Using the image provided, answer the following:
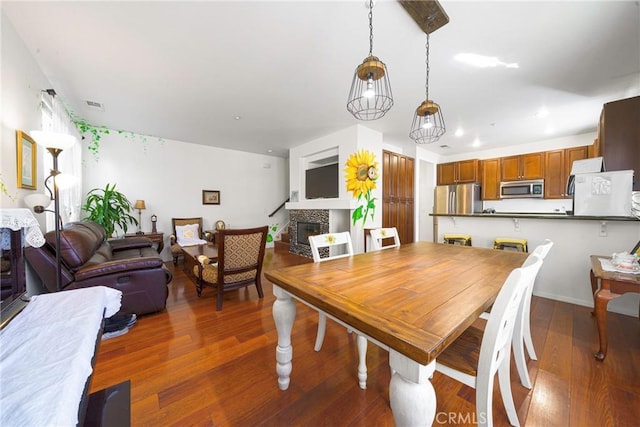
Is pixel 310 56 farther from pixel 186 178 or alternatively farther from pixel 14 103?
pixel 186 178

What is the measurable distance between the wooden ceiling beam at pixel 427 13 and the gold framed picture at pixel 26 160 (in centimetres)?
333

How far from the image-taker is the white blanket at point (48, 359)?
48cm

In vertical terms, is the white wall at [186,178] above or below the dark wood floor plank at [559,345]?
above

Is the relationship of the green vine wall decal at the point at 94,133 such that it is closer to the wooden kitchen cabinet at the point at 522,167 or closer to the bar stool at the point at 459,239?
the bar stool at the point at 459,239

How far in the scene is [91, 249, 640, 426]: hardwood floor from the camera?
3.93 feet

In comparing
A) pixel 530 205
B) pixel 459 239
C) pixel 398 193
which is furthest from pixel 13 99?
pixel 530 205

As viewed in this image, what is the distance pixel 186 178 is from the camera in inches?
198

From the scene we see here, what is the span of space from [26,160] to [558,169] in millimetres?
7985

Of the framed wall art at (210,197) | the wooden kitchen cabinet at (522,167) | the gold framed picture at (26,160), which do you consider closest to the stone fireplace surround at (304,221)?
the framed wall art at (210,197)

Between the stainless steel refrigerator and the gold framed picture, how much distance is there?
6857 mm

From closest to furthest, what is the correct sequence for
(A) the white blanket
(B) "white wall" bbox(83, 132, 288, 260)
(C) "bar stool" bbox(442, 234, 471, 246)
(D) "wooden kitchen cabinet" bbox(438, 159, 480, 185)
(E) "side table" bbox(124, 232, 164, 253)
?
(A) the white blanket → (C) "bar stool" bbox(442, 234, 471, 246) → (E) "side table" bbox(124, 232, 164, 253) → (B) "white wall" bbox(83, 132, 288, 260) → (D) "wooden kitchen cabinet" bbox(438, 159, 480, 185)

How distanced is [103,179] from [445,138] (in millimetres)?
6787

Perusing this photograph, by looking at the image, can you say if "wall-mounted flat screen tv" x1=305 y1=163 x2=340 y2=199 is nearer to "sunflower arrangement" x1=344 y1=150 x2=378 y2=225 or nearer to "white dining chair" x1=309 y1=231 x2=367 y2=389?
"sunflower arrangement" x1=344 y1=150 x2=378 y2=225

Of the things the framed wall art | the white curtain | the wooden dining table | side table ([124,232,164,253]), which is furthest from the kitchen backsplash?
the white curtain
